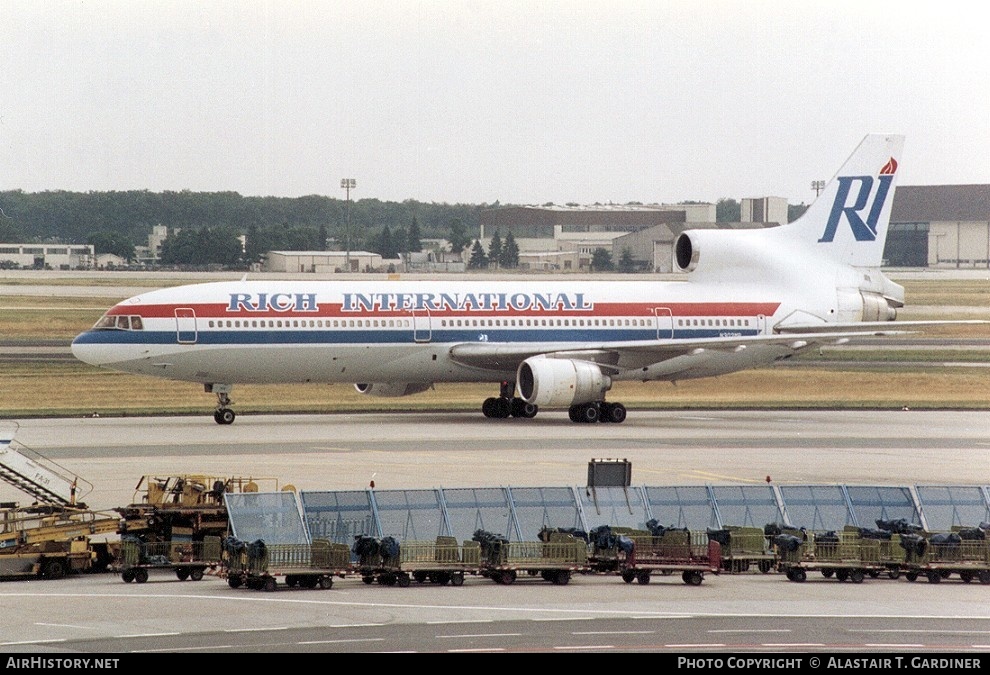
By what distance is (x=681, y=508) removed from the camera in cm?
2897

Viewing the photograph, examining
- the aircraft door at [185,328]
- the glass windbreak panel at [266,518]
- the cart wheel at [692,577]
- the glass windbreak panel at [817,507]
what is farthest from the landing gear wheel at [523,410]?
the cart wheel at [692,577]

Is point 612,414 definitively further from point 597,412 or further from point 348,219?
A: point 348,219

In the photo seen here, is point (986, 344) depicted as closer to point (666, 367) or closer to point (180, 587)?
point (666, 367)

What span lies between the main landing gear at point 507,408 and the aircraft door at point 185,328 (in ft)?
35.4

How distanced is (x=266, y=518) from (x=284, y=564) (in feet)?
5.20

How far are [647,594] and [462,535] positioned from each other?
4.28 meters

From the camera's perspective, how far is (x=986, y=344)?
8394cm

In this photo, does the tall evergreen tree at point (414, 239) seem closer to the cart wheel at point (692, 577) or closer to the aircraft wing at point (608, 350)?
the aircraft wing at point (608, 350)

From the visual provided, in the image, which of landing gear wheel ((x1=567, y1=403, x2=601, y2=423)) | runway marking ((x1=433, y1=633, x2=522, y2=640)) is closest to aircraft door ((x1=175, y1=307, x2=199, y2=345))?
landing gear wheel ((x1=567, y1=403, x2=601, y2=423))

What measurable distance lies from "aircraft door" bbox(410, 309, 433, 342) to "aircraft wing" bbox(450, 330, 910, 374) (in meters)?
1.08

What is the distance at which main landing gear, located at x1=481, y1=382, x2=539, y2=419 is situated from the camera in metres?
52.9

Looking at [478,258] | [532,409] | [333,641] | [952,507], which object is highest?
[478,258]

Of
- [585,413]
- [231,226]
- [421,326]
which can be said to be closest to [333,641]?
[421,326]
